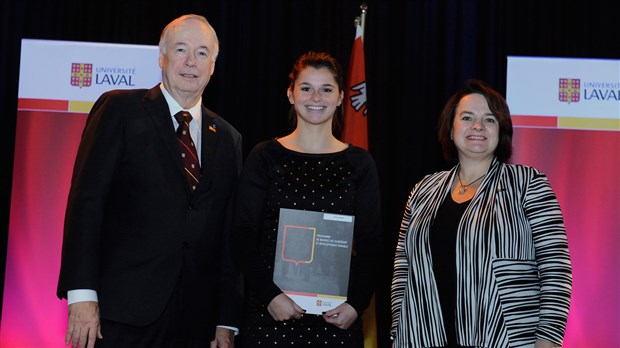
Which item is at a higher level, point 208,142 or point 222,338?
point 208,142

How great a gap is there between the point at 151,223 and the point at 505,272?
1.42 meters

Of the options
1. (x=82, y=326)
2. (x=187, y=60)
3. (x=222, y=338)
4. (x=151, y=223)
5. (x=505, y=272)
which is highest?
(x=187, y=60)

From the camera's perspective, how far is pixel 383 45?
221 inches

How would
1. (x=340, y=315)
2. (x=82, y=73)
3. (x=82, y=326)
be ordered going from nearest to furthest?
(x=82, y=326) < (x=340, y=315) < (x=82, y=73)

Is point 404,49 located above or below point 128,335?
above

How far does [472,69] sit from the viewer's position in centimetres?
560

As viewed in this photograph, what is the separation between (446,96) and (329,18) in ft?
3.69

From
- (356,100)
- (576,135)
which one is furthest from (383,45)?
(576,135)

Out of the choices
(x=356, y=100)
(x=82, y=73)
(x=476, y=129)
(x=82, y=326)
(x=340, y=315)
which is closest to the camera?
(x=82, y=326)

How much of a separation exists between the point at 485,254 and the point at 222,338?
1.18 metres

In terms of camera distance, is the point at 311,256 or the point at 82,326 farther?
the point at 311,256

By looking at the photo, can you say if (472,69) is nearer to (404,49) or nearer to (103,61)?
(404,49)

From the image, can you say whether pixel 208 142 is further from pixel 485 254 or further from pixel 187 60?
pixel 485 254

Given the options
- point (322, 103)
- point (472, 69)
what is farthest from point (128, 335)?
point (472, 69)
